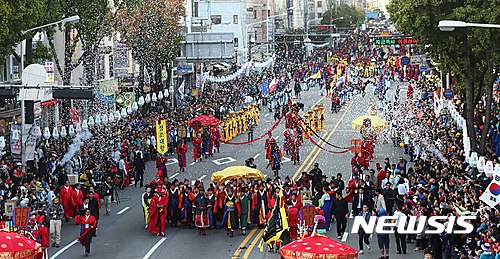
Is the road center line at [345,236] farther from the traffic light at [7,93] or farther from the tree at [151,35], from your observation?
the tree at [151,35]

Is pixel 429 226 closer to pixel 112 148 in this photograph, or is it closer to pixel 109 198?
pixel 109 198

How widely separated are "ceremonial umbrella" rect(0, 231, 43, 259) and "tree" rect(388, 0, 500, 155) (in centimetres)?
1719

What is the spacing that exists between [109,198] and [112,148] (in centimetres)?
687

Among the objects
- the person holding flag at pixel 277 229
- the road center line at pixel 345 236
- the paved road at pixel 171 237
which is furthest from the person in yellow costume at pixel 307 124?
the person holding flag at pixel 277 229

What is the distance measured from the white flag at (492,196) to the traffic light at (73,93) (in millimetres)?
13864

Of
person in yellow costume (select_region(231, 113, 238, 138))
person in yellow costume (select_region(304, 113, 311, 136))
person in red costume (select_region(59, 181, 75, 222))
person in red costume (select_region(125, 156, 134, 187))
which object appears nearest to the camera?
person in red costume (select_region(59, 181, 75, 222))

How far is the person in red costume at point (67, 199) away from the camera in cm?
2747

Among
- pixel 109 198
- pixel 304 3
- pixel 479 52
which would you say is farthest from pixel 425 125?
pixel 304 3

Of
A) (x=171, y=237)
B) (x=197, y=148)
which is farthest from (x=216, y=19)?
(x=171, y=237)

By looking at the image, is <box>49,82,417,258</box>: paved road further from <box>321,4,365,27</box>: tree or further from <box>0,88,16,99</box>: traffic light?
<box>321,4,365,27</box>: tree

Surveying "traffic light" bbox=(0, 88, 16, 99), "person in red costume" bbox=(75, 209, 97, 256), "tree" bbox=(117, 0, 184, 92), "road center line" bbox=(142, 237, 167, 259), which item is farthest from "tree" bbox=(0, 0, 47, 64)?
"tree" bbox=(117, 0, 184, 92)

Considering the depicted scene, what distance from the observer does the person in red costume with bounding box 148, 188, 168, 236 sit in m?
25.9

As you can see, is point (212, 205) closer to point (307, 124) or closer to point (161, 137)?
point (161, 137)

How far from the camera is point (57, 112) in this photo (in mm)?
50562
